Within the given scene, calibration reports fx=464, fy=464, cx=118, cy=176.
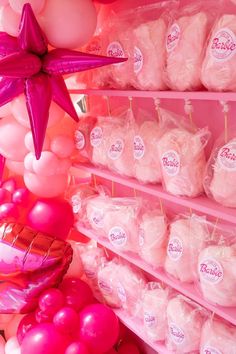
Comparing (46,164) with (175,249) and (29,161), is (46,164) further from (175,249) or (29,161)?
(175,249)

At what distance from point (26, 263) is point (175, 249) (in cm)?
79

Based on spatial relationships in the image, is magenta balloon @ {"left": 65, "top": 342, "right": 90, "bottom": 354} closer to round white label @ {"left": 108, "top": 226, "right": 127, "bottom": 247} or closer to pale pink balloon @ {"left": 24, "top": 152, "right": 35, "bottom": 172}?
round white label @ {"left": 108, "top": 226, "right": 127, "bottom": 247}

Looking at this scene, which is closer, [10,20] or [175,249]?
[175,249]

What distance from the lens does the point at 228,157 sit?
1.54m

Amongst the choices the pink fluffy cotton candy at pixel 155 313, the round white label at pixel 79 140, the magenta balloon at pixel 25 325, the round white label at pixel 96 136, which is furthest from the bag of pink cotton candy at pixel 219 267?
the magenta balloon at pixel 25 325

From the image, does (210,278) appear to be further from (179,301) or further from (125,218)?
(125,218)

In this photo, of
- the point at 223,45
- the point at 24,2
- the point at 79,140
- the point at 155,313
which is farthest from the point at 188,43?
the point at 155,313

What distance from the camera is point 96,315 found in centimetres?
212

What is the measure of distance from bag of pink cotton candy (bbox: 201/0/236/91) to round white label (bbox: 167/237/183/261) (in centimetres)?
63

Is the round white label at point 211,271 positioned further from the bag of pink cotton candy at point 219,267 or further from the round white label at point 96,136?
the round white label at point 96,136

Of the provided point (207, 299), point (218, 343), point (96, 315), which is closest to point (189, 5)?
point (207, 299)

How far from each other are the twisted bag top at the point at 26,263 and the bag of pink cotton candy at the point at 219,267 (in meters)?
0.83

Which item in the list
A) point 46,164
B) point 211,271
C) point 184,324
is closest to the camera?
point 211,271

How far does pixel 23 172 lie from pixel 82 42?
848mm
